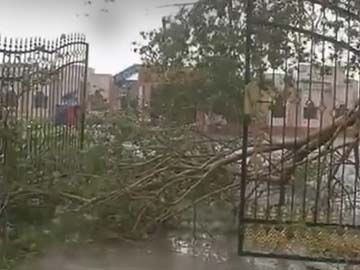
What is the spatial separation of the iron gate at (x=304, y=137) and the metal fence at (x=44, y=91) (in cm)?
227

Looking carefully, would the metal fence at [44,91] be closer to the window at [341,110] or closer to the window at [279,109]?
the window at [279,109]

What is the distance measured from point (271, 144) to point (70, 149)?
7.93 ft

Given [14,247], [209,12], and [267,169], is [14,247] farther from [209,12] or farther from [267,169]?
[209,12]

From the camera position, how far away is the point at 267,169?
23.4 ft

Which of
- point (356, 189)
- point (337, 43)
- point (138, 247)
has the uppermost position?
point (337, 43)

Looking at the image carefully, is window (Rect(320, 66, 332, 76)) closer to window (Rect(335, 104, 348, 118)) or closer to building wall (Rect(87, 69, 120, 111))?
window (Rect(335, 104, 348, 118))

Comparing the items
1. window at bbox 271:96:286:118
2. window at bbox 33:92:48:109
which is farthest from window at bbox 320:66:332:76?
window at bbox 33:92:48:109

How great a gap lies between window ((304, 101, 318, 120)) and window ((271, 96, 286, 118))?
0.20 meters

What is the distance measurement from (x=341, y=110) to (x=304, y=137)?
0.48 meters

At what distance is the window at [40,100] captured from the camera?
7.79 m

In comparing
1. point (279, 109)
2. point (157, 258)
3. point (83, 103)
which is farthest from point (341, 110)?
point (83, 103)

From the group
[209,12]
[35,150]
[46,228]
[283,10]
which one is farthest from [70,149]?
[283,10]

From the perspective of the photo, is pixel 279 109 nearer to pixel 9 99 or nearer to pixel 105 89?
pixel 9 99

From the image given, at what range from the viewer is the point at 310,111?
6508 millimetres
